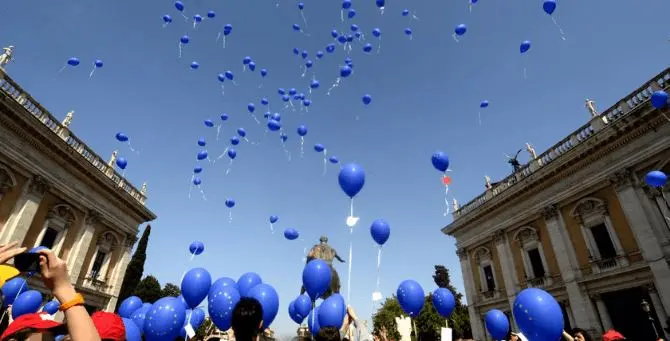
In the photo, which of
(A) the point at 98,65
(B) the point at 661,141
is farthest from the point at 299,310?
(B) the point at 661,141

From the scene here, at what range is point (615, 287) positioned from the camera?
1493cm

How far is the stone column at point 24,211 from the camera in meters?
14.5

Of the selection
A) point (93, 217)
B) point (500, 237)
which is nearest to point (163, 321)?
point (93, 217)

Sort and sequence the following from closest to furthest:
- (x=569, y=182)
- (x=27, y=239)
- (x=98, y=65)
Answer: (x=98, y=65) → (x=27, y=239) → (x=569, y=182)

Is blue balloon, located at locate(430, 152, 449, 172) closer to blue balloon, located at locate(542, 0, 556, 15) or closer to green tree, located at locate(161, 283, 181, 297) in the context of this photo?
blue balloon, located at locate(542, 0, 556, 15)

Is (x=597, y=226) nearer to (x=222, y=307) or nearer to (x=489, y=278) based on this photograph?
(x=489, y=278)

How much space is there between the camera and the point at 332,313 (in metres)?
6.67

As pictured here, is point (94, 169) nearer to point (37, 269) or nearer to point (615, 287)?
point (37, 269)

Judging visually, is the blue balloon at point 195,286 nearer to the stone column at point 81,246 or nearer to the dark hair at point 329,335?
the dark hair at point 329,335

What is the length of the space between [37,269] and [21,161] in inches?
732

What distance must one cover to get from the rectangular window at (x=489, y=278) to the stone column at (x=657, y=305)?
8.65 metres

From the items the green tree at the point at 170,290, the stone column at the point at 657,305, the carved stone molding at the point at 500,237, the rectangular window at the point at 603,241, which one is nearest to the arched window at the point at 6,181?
the carved stone molding at the point at 500,237

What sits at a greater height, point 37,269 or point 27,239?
point 27,239

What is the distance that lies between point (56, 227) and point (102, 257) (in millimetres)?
4495
